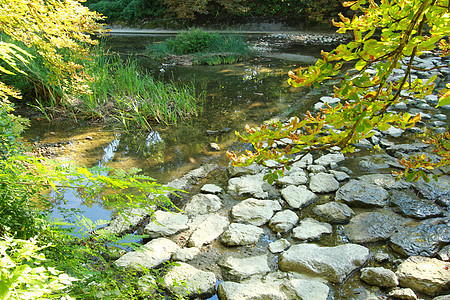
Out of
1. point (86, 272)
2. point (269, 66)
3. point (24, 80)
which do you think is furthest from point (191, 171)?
point (269, 66)

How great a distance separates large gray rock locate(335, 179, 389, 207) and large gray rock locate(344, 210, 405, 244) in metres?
0.12

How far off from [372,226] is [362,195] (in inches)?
15.1

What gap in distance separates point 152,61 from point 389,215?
755 centimetres

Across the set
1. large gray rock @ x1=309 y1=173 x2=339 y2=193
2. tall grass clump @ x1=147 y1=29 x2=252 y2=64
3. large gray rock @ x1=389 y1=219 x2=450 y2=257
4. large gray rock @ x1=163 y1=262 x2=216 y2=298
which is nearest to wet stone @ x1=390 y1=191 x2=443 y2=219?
large gray rock @ x1=389 y1=219 x2=450 y2=257

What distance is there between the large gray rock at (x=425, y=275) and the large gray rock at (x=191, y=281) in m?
1.07

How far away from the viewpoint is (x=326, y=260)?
188 centimetres

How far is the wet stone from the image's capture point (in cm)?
230

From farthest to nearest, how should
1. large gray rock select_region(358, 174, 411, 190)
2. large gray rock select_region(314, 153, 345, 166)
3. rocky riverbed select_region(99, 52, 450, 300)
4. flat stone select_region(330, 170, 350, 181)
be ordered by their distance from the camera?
1. large gray rock select_region(314, 153, 345, 166)
2. flat stone select_region(330, 170, 350, 181)
3. large gray rock select_region(358, 174, 411, 190)
4. rocky riverbed select_region(99, 52, 450, 300)

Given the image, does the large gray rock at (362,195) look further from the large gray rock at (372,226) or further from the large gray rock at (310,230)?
the large gray rock at (310,230)

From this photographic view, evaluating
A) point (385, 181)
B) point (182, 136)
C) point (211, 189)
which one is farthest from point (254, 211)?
point (182, 136)

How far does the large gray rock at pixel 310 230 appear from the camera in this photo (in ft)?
7.15

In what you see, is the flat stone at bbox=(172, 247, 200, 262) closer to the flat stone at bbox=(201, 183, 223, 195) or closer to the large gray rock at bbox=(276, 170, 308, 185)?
the flat stone at bbox=(201, 183, 223, 195)

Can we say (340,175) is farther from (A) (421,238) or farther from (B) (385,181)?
(A) (421,238)

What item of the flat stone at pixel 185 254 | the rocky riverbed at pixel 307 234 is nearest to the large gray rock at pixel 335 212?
the rocky riverbed at pixel 307 234
